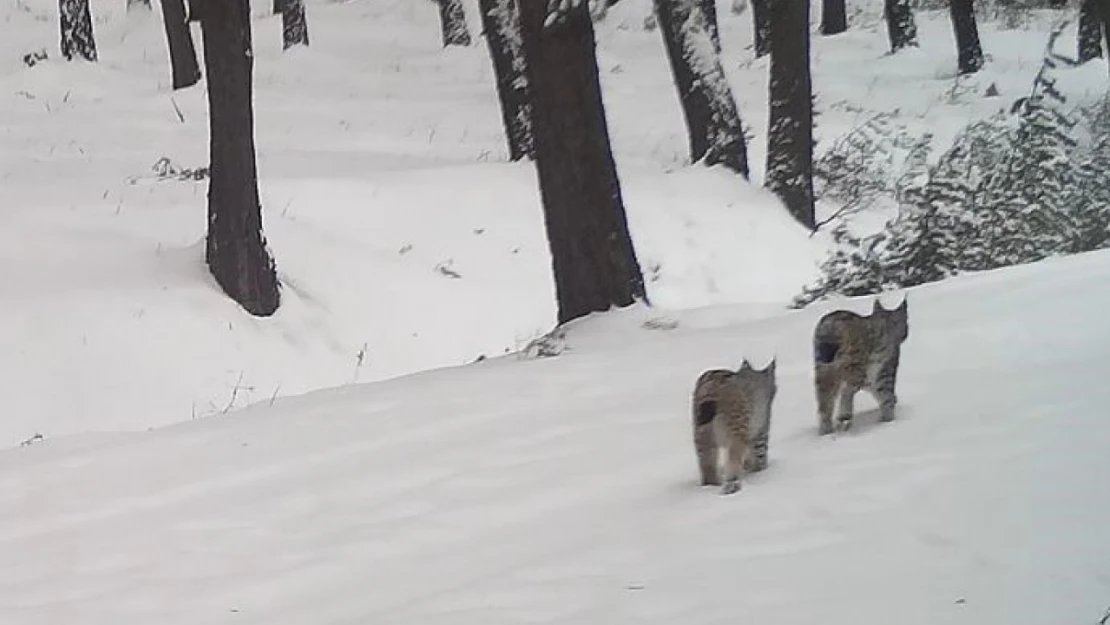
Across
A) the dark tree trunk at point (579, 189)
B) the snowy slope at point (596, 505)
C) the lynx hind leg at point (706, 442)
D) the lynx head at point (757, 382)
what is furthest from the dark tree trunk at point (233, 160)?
the lynx head at point (757, 382)

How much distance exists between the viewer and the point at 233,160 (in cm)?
1200

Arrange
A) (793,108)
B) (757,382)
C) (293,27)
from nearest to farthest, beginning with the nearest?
(757,382) < (793,108) < (293,27)

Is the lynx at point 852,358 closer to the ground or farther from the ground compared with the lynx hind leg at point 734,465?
farther from the ground

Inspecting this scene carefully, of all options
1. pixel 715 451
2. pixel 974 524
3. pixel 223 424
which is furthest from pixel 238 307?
pixel 974 524

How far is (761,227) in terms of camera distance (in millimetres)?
16547

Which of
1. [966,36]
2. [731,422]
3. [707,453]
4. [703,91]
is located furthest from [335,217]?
[966,36]

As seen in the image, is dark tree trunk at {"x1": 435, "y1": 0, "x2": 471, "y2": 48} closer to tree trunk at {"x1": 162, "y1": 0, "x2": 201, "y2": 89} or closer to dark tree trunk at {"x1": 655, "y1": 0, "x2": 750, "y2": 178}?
tree trunk at {"x1": 162, "y1": 0, "x2": 201, "y2": 89}

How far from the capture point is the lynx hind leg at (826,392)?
5.53m

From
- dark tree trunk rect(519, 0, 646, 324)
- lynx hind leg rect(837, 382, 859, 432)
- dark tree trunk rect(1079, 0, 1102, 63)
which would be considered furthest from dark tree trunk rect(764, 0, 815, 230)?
lynx hind leg rect(837, 382, 859, 432)

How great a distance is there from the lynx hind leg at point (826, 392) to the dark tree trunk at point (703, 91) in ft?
40.3

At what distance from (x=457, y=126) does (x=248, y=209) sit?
→ 8.99 m

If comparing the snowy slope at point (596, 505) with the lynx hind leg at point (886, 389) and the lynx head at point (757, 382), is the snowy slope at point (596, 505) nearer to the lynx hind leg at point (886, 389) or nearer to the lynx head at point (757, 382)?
the lynx hind leg at point (886, 389)

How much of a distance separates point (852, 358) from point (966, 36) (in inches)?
813

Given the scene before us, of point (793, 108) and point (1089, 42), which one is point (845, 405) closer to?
point (793, 108)
